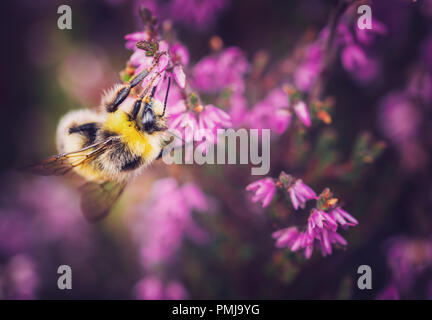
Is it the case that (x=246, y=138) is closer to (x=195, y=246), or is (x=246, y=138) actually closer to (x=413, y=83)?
(x=195, y=246)

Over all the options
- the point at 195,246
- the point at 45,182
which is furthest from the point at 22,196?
the point at 195,246

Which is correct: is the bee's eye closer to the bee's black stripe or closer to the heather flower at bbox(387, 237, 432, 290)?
the bee's black stripe

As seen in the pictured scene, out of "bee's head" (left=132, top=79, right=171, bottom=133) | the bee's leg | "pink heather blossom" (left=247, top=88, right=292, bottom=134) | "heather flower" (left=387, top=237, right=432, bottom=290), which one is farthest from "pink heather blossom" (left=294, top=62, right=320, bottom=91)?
"heather flower" (left=387, top=237, right=432, bottom=290)

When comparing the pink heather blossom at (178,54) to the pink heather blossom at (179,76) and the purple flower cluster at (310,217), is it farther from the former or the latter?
the purple flower cluster at (310,217)

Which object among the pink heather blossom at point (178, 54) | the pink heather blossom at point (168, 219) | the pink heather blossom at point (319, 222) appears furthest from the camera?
the pink heather blossom at point (168, 219)

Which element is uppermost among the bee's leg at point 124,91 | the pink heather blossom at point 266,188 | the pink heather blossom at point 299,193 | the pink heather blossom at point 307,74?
the pink heather blossom at point 307,74

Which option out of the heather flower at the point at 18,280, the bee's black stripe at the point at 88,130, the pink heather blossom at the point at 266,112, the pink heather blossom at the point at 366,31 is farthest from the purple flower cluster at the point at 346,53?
the heather flower at the point at 18,280

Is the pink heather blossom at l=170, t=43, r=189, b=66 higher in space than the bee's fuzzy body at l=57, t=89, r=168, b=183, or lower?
higher
